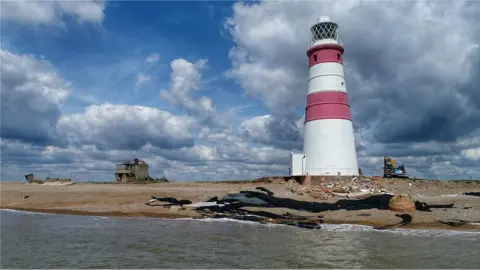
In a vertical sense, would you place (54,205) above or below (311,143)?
below

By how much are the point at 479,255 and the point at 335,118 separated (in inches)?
793

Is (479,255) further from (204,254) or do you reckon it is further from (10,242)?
(10,242)

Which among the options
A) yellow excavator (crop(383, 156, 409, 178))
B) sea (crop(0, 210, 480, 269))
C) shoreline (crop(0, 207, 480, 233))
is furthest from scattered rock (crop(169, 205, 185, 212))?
yellow excavator (crop(383, 156, 409, 178))

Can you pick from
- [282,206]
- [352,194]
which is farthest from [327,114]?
[282,206]

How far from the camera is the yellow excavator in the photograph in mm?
42969

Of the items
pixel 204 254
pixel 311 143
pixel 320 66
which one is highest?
pixel 320 66

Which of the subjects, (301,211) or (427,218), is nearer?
(427,218)

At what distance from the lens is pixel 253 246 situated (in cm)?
1263

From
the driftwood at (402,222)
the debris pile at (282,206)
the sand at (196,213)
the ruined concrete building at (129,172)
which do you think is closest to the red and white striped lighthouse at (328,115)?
the sand at (196,213)

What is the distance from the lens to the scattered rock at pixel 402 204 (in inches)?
773

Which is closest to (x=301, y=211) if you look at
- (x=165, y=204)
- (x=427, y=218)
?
(x=427, y=218)

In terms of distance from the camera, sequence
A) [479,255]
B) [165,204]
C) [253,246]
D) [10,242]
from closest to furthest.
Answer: [479,255], [253,246], [10,242], [165,204]

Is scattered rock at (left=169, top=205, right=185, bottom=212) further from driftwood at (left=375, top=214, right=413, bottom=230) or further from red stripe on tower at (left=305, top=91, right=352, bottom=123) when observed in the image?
red stripe on tower at (left=305, top=91, right=352, bottom=123)

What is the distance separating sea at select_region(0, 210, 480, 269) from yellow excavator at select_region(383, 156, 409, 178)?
29.1m
